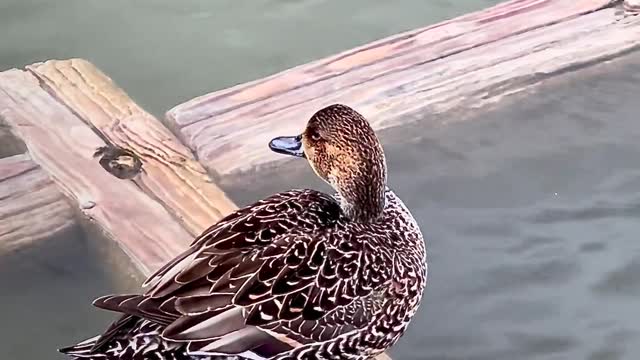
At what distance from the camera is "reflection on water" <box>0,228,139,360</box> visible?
2.86m

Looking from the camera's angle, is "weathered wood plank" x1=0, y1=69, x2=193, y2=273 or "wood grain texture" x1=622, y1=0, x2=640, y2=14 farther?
"wood grain texture" x1=622, y1=0, x2=640, y2=14

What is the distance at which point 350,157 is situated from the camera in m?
2.55

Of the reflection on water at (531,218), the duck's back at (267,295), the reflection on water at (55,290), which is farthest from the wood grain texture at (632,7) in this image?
the reflection on water at (55,290)

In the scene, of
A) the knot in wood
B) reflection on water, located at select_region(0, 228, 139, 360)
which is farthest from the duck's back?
the knot in wood

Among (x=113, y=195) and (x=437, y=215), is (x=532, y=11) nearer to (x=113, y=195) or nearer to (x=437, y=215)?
(x=437, y=215)

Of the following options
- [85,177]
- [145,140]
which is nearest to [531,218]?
[145,140]

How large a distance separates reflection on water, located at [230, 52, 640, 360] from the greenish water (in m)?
0.76

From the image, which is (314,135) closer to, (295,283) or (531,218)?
(295,283)

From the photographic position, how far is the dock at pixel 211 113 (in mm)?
2928

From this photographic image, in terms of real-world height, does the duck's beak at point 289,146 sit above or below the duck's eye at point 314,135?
below

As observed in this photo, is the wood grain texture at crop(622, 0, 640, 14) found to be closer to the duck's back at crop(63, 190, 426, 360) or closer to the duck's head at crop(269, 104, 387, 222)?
the duck's head at crop(269, 104, 387, 222)

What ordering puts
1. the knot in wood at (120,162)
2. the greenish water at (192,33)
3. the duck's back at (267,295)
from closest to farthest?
the duck's back at (267,295), the knot in wood at (120,162), the greenish water at (192,33)

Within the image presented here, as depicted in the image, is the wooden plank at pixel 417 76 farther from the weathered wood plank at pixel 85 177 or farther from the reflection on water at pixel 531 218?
the weathered wood plank at pixel 85 177

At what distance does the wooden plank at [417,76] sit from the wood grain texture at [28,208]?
0.39 metres
